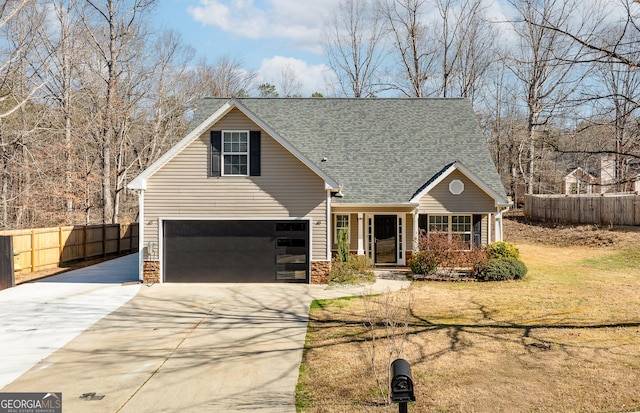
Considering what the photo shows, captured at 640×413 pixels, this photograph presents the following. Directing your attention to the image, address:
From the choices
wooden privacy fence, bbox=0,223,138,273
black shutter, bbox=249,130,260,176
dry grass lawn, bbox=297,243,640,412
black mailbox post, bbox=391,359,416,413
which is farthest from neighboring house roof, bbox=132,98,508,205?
black mailbox post, bbox=391,359,416,413

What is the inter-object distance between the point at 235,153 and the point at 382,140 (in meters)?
7.56

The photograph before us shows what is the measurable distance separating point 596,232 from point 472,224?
12623mm

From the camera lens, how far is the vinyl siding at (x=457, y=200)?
58.0 ft

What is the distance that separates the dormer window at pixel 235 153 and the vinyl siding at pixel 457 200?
22.6 ft

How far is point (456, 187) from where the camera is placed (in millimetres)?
17750

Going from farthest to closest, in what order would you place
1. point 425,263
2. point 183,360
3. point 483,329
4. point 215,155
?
point 425,263 → point 215,155 → point 483,329 → point 183,360

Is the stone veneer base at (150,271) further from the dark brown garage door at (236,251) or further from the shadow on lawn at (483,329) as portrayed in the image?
the shadow on lawn at (483,329)

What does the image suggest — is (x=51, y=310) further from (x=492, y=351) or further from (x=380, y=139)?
(x=380, y=139)

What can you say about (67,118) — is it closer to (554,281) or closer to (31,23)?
(31,23)

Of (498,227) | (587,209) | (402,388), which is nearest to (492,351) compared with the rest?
(402,388)

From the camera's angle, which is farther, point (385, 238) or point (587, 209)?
point (587, 209)

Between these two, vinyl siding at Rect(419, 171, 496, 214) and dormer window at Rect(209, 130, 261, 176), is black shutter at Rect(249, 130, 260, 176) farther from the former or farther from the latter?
vinyl siding at Rect(419, 171, 496, 214)

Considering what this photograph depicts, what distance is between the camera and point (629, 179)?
284 inches

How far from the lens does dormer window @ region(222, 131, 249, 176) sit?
1541 centimetres
